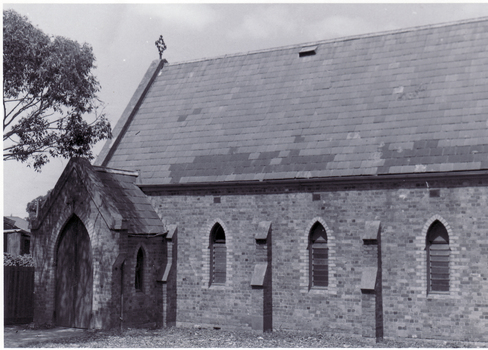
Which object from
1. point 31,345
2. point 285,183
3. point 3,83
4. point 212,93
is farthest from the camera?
point 212,93

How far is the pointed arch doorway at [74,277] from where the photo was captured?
2020cm

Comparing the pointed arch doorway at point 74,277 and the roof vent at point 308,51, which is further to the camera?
the roof vent at point 308,51

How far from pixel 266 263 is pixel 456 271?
219 inches

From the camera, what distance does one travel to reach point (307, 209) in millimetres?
19438

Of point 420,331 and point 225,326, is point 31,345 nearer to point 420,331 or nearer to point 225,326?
point 225,326

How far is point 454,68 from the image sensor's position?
2033cm

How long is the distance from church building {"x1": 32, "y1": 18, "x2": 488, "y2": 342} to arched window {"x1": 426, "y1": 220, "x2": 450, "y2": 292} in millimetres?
40

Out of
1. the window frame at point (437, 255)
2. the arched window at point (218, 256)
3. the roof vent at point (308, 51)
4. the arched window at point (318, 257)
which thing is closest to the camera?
the window frame at point (437, 255)

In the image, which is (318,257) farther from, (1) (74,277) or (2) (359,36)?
(2) (359,36)

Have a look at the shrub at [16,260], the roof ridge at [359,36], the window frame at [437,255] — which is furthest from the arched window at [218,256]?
the shrub at [16,260]

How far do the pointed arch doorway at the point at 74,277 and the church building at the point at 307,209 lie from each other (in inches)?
2.1

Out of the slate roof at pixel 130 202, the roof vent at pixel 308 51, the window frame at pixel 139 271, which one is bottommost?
the window frame at pixel 139 271

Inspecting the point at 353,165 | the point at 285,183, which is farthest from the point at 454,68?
the point at 285,183

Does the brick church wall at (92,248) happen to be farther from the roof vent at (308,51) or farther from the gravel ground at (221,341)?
the roof vent at (308,51)
